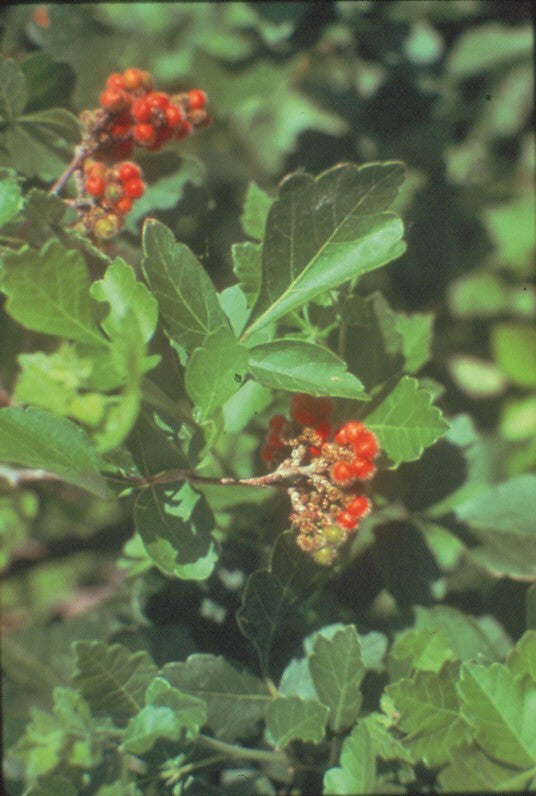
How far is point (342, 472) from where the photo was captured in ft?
4.96

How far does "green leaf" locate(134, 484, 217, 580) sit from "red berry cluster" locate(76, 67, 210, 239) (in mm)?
564

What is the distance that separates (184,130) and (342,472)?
38.3 inches

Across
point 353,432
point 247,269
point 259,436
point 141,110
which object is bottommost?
point 259,436

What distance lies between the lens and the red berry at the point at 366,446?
1.56 m

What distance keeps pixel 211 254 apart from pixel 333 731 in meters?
1.15

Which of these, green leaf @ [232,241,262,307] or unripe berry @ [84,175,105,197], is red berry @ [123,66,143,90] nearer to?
unripe berry @ [84,175,105,197]

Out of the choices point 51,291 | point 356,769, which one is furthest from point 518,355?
point 51,291

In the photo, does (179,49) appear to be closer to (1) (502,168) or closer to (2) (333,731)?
(1) (502,168)

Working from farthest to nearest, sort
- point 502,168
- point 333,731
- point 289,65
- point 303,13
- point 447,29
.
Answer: point 502,168
point 447,29
point 289,65
point 303,13
point 333,731

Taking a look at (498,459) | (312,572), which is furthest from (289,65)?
(312,572)

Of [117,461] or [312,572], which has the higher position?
[117,461]

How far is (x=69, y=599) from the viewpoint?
362cm

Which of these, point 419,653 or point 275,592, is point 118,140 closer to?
point 275,592

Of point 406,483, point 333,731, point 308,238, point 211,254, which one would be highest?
point 308,238
